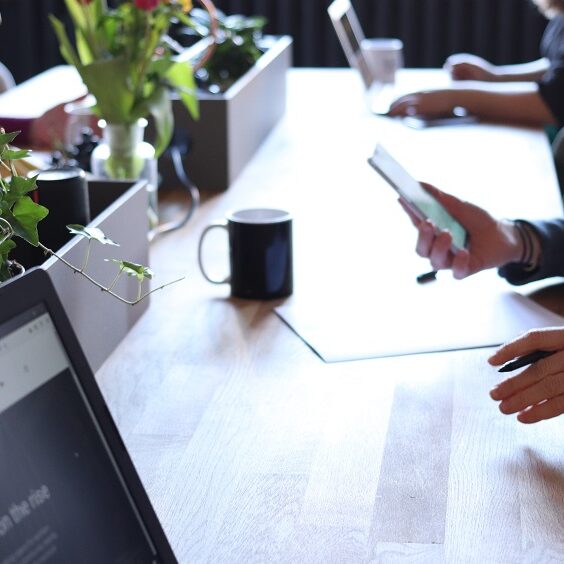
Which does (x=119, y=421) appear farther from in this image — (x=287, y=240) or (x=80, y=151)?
(x=80, y=151)

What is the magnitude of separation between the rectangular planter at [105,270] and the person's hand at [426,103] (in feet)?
3.96

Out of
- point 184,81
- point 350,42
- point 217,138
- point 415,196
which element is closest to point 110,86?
point 184,81

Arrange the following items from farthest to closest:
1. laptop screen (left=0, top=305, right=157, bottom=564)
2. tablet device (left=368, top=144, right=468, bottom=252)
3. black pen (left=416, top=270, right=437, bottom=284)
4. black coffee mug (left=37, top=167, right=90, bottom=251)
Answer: black pen (left=416, top=270, right=437, bottom=284)
tablet device (left=368, top=144, right=468, bottom=252)
black coffee mug (left=37, top=167, right=90, bottom=251)
laptop screen (left=0, top=305, right=157, bottom=564)

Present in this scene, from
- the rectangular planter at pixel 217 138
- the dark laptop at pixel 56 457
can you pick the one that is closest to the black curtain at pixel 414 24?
the rectangular planter at pixel 217 138

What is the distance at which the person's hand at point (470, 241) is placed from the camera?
138cm

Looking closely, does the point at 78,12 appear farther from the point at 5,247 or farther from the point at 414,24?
the point at 414,24

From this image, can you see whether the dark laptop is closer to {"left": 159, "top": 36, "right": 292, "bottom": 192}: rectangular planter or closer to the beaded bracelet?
the beaded bracelet

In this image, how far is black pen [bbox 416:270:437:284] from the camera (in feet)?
4.66

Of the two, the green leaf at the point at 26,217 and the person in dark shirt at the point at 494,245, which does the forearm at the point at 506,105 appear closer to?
the person in dark shirt at the point at 494,245

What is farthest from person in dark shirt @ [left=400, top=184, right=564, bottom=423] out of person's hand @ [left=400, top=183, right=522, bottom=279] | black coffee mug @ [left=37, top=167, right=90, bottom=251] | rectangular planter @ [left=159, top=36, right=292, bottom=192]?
rectangular planter @ [left=159, top=36, right=292, bottom=192]

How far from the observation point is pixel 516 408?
1.02 metres

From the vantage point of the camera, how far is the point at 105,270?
115cm

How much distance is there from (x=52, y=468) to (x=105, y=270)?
0.52 metres

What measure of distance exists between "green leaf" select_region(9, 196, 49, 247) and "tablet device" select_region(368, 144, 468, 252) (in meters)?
0.53
